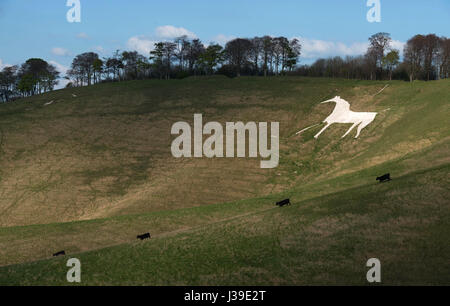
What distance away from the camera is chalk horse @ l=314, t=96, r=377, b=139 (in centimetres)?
5374

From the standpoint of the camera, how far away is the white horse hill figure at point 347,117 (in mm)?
53719

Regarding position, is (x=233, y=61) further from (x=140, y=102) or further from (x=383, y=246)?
(x=383, y=246)

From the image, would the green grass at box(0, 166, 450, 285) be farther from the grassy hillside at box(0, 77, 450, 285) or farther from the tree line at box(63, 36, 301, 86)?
the tree line at box(63, 36, 301, 86)

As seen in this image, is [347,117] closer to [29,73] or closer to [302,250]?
[302,250]

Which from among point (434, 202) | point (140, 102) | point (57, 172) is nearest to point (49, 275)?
point (434, 202)

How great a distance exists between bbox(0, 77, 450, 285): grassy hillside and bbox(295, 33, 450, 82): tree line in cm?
2250

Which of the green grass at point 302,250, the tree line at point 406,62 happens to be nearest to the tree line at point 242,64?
the tree line at point 406,62

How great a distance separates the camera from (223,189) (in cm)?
4203

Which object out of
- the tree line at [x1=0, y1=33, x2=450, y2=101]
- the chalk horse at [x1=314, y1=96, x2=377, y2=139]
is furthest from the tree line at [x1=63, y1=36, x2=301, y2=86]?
the chalk horse at [x1=314, y1=96, x2=377, y2=139]

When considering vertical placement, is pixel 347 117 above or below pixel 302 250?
above

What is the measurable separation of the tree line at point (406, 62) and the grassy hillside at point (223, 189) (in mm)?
22503

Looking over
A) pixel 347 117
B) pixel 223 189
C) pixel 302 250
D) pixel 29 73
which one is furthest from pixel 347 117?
pixel 29 73

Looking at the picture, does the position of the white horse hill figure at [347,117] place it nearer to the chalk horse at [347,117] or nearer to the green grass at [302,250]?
the chalk horse at [347,117]

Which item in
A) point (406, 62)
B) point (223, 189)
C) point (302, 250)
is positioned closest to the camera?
point (302, 250)
